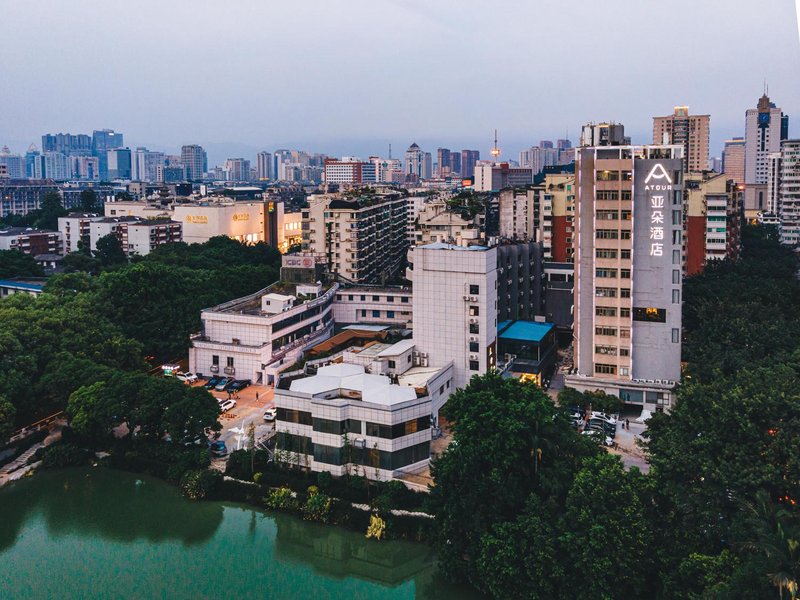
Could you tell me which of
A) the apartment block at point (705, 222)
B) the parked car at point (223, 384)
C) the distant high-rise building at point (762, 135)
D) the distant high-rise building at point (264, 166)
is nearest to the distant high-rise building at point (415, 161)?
the distant high-rise building at point (264, 166)

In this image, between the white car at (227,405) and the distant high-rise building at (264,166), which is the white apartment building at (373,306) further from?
the distant high-rise building at (264,166)

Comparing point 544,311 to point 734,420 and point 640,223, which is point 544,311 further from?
point 734,420

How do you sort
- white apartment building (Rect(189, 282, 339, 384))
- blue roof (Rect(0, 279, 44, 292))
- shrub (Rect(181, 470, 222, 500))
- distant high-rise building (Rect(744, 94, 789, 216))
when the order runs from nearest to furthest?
shrub (Rect(181, 470, 222, 500))
white apartment building (Rect(189, 282, 339, 384))
blue roof (Rect(0, 279, 44, 292))
distant high-rise building (Rect(744, 94, 789, 216))

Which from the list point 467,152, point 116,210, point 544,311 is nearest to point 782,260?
point 544,311

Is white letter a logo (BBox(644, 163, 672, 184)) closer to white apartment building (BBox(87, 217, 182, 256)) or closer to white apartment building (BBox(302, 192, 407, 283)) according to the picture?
white apartment building (BBox(302, 192, 407, 283))

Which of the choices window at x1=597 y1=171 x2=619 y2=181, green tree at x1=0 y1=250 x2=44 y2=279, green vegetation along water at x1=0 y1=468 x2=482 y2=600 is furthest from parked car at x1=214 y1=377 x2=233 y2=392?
green tree at x1=0 y1=250 x2=44 y2=279

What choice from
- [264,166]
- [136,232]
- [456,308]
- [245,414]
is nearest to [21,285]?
[136,232]

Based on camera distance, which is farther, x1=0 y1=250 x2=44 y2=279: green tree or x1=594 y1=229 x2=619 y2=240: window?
x1=0 y1=250 x2=44 y2=279: green tree
